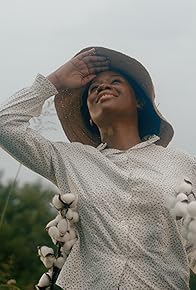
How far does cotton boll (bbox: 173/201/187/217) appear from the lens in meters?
1.59

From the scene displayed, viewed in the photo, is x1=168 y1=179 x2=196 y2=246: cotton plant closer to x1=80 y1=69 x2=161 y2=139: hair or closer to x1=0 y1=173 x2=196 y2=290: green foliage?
x1=80 y1=69 x2=161 y2=139: hair

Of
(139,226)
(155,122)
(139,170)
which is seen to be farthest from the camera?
(155,122)

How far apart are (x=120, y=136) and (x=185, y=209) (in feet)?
1.09

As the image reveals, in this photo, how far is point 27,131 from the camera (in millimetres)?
1780

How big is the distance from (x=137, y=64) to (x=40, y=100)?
303 millimetres

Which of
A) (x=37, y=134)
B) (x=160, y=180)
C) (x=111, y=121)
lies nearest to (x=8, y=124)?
(x=37, y=134)

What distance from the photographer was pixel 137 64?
2000 millimetres

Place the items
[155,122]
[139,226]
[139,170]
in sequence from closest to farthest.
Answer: [139,226] < [139,170] < [155,122]

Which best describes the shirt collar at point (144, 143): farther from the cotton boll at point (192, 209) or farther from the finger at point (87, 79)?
the cotton boll at point (192, 209)

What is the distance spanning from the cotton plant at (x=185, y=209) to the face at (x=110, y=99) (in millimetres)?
269

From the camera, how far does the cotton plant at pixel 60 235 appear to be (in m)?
1.69

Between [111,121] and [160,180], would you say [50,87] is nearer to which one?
[111,121]

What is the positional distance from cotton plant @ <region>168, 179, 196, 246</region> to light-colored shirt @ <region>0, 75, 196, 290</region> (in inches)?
1.1

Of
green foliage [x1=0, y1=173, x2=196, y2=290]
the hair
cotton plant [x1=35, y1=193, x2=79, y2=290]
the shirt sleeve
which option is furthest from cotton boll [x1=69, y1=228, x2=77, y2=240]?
green foliage [x1=0, y1=173, x2=196, y2=290]
